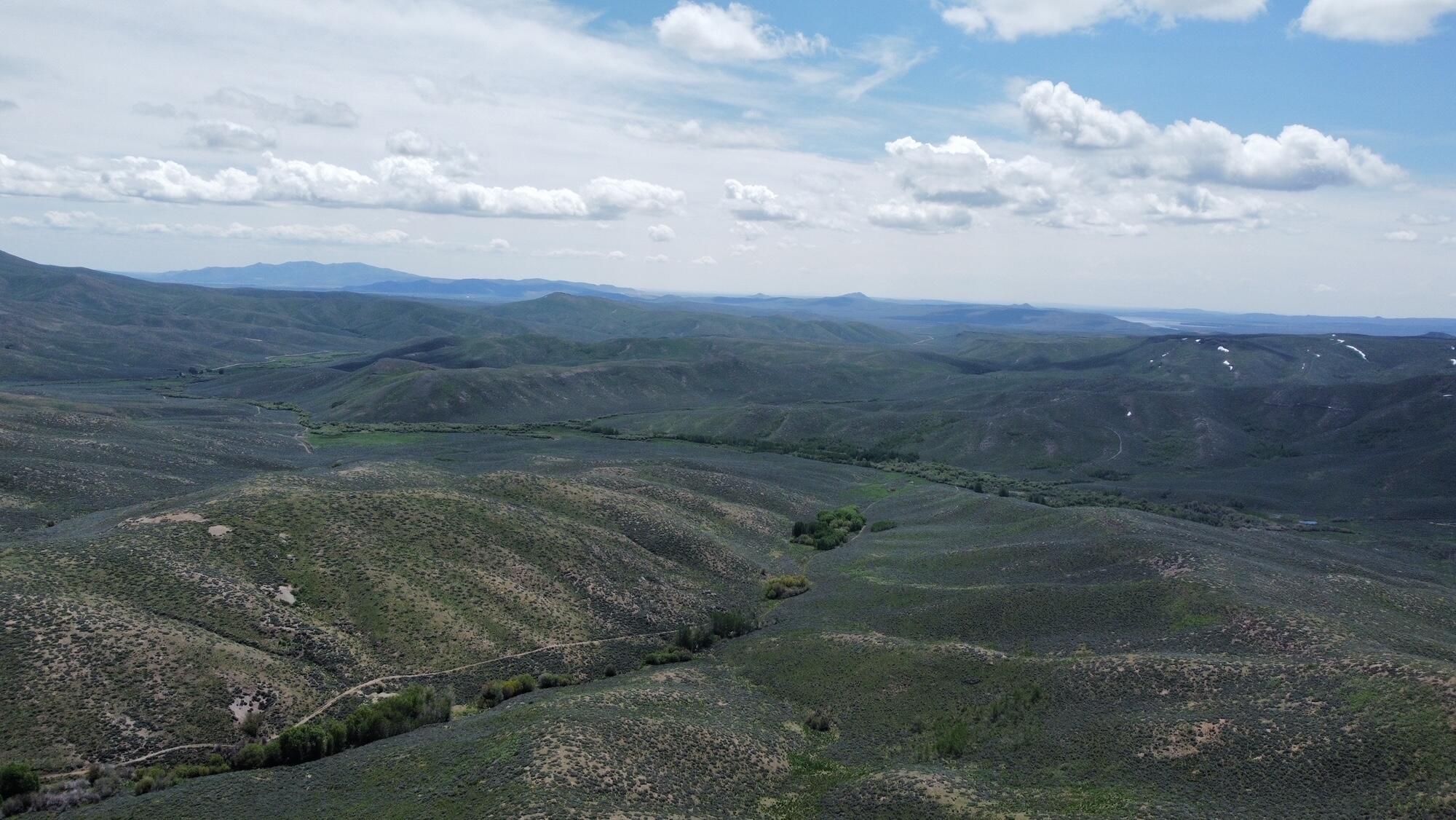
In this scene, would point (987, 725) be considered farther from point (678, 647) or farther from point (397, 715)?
point (397, 715)

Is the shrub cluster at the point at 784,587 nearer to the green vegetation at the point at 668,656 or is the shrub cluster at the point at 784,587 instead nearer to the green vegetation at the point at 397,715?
the green vegetation at the point at 668,656

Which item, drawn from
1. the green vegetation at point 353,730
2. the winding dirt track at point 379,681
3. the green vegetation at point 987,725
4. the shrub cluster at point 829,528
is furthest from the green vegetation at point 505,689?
the shrub cluster at point 829,528

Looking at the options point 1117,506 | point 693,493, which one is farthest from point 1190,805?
point 1117,506

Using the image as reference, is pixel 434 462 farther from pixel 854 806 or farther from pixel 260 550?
pixel 854 806

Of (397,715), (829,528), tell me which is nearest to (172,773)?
(397,715)

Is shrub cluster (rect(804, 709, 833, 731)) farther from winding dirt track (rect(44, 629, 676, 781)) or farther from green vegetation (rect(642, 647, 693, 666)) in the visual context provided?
winding dirt track (rect(44, 629, 676, 781))

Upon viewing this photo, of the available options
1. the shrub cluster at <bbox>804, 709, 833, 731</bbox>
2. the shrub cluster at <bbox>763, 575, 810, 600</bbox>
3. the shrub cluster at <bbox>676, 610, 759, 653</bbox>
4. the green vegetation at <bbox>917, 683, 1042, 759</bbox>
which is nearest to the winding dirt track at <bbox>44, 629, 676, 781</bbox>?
the shrub cluster at <bbox>676, 610, 759, 653</bbox>
